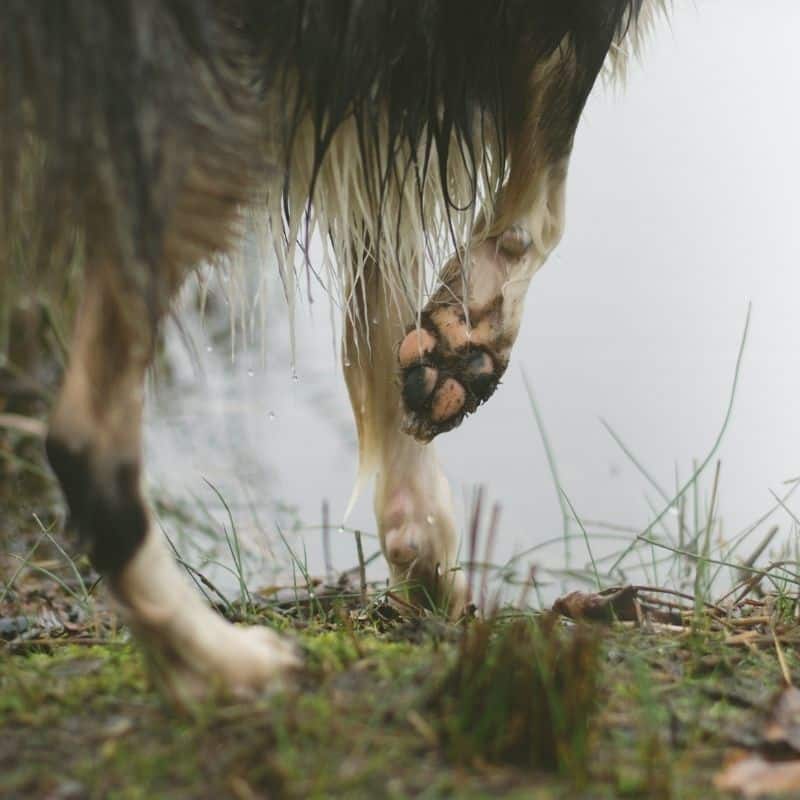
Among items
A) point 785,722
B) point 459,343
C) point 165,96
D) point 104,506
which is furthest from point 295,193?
point 785,722

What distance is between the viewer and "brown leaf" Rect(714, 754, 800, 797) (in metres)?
1.28

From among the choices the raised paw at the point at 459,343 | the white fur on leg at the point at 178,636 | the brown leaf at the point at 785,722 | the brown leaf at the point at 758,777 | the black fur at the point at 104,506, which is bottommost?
the brown leaf at the point at 758,777

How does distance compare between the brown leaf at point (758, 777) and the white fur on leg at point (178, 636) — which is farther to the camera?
the white fur on leg at point (178, 636)

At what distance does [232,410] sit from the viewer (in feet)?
14.5

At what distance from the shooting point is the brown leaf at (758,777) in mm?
1275

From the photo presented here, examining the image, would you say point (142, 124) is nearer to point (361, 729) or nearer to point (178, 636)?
point (178, 636)

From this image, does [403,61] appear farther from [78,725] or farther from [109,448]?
[78,725]

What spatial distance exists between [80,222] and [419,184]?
963mm

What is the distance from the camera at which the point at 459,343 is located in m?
2.27

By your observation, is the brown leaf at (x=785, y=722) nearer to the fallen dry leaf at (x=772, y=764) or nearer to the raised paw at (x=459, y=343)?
the fallen dry leaf at (x=772, y=764)

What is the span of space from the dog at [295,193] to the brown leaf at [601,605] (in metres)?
0.35

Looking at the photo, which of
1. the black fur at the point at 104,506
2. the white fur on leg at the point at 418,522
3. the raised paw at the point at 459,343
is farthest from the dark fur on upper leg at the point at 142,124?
the white fur on leg at the point at 418,522

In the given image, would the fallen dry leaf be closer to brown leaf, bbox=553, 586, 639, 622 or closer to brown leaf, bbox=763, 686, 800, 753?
→ brown leaf, bbox=763, 686, 800, 753

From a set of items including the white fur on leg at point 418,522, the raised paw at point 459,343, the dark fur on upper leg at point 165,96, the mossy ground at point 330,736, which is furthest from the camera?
the white fur on leg at point 418,522
